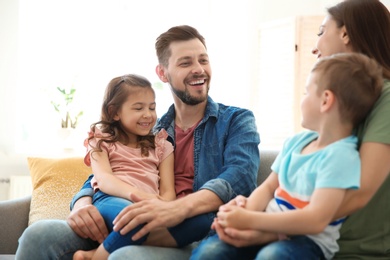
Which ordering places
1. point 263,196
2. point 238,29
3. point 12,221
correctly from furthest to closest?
point 238,29 → point 12,221 → point 263,196

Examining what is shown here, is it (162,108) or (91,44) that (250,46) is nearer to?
(162,108)

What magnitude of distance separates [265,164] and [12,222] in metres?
1.18

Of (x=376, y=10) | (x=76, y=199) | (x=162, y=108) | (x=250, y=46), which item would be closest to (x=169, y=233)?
(x=76, y=199)

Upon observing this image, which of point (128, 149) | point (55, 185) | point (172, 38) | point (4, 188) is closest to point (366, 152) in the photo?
point (128, 149)

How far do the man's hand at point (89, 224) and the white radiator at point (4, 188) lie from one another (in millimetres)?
2589

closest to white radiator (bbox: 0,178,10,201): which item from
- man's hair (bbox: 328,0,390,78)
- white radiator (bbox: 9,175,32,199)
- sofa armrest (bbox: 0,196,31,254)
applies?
white radiator (bbox: 9,175,32,199)

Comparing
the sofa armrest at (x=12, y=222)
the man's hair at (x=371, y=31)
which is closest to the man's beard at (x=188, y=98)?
the man's hair at (x=371, y=31)

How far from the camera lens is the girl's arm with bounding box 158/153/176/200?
2.01 meters

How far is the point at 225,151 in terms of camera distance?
2.05 metres

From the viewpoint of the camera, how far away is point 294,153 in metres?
1.48

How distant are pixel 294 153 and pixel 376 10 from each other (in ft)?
1.56

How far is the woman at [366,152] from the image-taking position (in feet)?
4.59

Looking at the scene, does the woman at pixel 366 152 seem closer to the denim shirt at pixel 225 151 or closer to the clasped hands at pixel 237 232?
the clasped hands at pixel 237 232

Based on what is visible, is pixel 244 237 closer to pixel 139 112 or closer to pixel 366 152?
pixel 366 152
